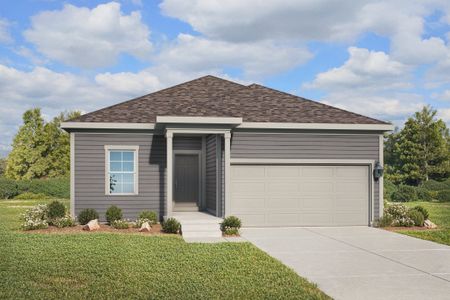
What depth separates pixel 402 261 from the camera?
1038cm

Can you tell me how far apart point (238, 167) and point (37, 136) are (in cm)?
3130

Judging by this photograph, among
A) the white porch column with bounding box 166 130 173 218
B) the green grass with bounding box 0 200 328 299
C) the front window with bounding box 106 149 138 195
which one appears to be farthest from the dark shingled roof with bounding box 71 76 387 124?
the green grass with bounding box 0 200 328 299

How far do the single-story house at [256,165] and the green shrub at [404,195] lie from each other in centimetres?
1722

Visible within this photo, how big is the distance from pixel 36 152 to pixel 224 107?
97.1 feet

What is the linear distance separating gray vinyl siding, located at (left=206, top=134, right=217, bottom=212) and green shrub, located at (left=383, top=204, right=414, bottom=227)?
18.9 ft

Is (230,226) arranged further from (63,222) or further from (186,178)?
(63,222)

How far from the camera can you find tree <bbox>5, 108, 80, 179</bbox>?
143ft

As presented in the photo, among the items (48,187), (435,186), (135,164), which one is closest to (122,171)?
(135,164)

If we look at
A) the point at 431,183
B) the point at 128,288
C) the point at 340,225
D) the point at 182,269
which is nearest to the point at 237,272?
the point at 182,269

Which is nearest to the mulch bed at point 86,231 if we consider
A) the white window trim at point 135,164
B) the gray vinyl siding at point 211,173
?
the white window trim at point 135,164

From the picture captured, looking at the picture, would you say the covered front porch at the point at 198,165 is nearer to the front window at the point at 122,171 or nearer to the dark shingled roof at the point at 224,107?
the dark shingled roof at the point at 224,107

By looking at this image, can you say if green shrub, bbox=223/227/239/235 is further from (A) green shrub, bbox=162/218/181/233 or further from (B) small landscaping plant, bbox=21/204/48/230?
(B) small landscaping plant, bbox=21/204/48/230

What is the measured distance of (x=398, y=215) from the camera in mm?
17562

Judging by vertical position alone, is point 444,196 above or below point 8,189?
below
